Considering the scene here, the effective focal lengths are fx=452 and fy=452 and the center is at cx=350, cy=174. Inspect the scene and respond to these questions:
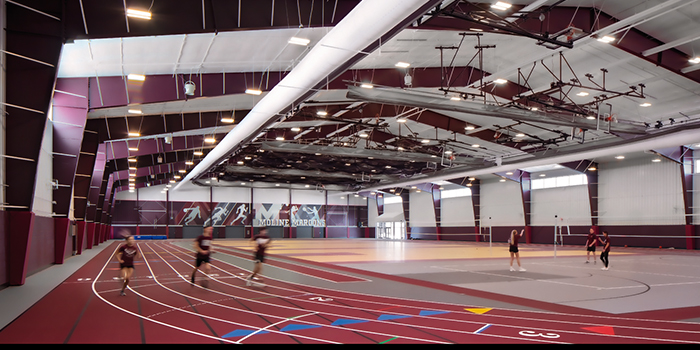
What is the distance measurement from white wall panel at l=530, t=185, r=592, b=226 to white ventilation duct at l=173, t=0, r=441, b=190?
35747mm

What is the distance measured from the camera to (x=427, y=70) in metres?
23.0

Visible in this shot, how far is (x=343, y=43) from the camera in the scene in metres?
12.4

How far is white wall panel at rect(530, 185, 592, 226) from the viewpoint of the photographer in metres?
A: 45.5

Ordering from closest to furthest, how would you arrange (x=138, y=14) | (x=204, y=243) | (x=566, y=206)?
1. (x=138, y=14)
2. (x=204, y=243)
3. (x=566, y=206)

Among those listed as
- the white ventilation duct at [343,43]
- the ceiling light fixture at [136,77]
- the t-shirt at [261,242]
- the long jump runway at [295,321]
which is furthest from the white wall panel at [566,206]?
the ceiling light fixture at [136,77]

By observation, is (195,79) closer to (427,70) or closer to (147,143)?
(427,70)

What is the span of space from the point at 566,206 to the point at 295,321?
44364mm

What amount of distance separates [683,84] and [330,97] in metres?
18.9

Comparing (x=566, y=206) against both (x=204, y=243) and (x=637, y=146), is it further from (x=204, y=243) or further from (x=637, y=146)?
(x=204, y=243)

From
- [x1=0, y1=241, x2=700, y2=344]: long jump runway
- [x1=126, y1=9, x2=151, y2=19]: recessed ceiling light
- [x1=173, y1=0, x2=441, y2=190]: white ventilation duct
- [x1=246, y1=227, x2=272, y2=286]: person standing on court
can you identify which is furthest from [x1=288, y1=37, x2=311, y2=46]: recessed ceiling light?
[x1=0, y1=241, x2=700, y2=344]: long jump runway

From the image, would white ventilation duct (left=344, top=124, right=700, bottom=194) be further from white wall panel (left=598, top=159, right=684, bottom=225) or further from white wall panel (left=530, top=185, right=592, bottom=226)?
white wall panel (left=530, top=185, right=592, bottom=226)

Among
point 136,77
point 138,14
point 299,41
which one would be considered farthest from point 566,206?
point 138,14

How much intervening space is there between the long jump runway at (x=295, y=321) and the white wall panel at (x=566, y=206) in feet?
123

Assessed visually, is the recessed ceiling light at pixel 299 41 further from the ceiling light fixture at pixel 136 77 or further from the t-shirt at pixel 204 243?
the t-shirt at pixel 204 243
